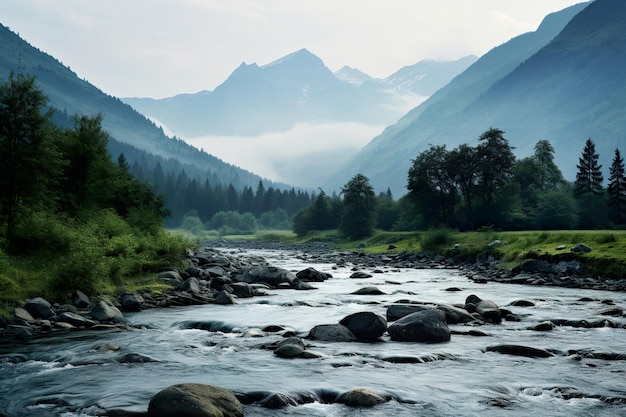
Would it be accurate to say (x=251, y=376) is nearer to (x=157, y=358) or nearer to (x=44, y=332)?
(x=157, y=358)

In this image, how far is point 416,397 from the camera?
12688 millimetres

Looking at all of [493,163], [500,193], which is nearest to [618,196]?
[500,193]

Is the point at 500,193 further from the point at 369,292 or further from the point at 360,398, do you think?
the point at 360,398

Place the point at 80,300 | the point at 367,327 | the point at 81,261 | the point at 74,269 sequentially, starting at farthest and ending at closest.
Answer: the point at 81,261 < the point at 74,269 < the point at 80,300 < the point at 367,327

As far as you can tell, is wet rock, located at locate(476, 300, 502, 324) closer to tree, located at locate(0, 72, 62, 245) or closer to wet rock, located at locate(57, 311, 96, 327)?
wet rock, located at locate(57, 311, 96, 327)

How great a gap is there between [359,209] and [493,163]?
3519cm

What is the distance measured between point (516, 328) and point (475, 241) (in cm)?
4253

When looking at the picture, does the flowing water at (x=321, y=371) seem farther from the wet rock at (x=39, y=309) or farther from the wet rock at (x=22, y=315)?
the wet rock at (x=39, y=309)

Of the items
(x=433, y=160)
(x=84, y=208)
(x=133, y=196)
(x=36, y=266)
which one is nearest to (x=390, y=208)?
(x=433, y=160)

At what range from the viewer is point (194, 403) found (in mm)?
10562

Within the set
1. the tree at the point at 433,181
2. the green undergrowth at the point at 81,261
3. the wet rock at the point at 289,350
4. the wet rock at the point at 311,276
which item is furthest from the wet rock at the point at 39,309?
the tree at the point at 433,181

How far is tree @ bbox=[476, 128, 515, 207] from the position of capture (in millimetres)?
86250

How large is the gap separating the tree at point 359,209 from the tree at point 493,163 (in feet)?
101

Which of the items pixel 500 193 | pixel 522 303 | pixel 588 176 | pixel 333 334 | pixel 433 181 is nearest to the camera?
pixel 333 334
